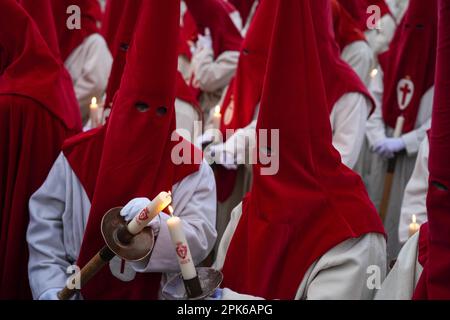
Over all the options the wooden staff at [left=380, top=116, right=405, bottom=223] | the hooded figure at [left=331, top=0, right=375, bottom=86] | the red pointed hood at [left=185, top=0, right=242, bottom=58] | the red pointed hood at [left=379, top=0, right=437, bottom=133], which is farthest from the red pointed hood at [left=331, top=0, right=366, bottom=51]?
the wooden staff at [left=380, top=116, right=405, bottom=223]

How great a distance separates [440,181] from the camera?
2434 mm

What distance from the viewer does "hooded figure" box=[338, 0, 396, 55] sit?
6.48 m

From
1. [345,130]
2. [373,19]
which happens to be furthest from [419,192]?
[373,19]

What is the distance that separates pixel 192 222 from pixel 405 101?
3078 mm

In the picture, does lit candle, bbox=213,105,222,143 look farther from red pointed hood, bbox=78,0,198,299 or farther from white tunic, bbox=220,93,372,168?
red pointed hood, bbox=78,0,198,299

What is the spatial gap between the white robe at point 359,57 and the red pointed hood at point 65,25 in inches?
98.9

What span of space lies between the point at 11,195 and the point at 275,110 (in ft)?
5.82

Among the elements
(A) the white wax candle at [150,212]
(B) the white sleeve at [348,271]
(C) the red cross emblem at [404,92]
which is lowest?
(B) the white sleeve at [348,271]

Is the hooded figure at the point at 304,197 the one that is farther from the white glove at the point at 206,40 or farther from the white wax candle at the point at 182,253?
the white glove at the point at 206,40

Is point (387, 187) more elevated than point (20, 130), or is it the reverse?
point (20, 130)

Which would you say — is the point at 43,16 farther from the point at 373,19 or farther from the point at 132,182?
the point at 373,19

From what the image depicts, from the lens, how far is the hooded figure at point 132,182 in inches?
124

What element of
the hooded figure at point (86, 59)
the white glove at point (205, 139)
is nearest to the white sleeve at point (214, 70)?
the hooded figure at point (86, 59)

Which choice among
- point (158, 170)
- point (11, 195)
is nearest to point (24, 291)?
point (11, 195)
